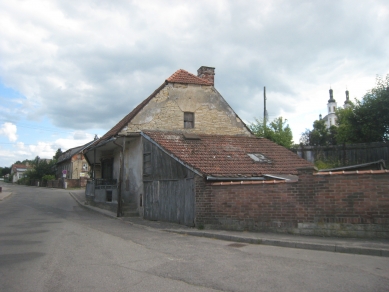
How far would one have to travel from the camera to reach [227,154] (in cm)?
1520

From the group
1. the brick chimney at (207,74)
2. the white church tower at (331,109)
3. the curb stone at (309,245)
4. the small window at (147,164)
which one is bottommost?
the curb stone at (309,245)

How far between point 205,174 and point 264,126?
17163 mm

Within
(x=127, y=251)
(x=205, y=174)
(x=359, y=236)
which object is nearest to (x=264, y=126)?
(x=205, y=174)

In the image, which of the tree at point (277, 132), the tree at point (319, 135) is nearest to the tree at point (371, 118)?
the tree at point (277, 132)

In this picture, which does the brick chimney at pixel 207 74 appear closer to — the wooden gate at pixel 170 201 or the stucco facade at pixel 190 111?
the stucco facade at pixel 190 111

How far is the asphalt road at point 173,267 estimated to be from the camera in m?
5.38

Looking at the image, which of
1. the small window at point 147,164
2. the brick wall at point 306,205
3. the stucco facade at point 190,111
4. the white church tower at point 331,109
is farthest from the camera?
the white church tower at point 331,109

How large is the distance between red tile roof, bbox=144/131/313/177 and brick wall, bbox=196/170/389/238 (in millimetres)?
1334

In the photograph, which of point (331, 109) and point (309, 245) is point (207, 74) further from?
point (331, 109)

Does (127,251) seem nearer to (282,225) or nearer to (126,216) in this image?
(282,225)

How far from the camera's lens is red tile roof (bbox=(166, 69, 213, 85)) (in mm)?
18852

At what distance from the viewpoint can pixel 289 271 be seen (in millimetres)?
6301

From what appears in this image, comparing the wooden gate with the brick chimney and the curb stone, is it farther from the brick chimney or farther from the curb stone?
the brick chimney

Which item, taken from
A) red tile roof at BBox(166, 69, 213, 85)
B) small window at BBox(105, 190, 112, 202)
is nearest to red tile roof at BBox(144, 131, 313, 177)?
red tile roof at BBox(166, 69, 213, 85)
